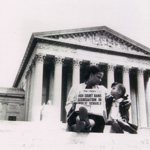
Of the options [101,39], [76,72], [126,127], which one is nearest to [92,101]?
[126,127]

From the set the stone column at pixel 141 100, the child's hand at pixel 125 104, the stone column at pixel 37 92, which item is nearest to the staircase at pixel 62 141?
the child's hand at pixel 125 104

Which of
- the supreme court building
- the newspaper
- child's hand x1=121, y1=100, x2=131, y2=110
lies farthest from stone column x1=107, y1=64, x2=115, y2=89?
the newspaper

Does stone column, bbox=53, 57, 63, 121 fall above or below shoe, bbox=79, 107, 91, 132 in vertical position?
above

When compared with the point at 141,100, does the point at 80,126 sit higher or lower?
lower

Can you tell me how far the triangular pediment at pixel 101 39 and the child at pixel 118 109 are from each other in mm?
27528

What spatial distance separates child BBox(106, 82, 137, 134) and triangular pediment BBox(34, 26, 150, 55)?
27528 mm

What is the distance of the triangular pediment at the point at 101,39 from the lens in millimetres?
32562

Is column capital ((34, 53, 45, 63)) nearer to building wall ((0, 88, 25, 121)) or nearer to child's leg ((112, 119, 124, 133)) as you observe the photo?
building wall ((0, 88, 25, 121))

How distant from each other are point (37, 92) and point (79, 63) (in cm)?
619

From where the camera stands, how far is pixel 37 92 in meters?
29.6

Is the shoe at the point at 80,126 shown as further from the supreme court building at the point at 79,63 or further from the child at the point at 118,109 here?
the supreme court building at the point at 79,63

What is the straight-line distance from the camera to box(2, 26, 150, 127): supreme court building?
1205 inches

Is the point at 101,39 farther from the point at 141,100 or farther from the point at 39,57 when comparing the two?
the point at 141,100

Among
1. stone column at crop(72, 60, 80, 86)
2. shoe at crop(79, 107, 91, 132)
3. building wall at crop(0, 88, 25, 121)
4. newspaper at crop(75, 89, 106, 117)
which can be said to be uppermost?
stone column at crop(72, 60, 80, 86)
